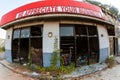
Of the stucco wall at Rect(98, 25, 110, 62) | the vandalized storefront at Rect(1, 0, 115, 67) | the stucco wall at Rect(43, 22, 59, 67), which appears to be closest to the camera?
the vandalized storefront at Rect(1, 0, 115, 67)

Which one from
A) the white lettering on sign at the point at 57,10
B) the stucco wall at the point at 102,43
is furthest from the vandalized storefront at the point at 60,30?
the stucco wall at the point at 102,43

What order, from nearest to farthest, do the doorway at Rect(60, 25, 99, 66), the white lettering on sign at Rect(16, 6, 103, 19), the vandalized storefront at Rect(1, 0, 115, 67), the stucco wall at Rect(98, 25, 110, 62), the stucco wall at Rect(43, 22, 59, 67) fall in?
1. the white lettering on sign at Rect(16, 6, 103, 19)
2. the vandalized storefront at Rect(1, 0, 115, 67)
3. the stucco wall at Rect(43, 22, 59, 67)
4. the doorway at Rect(60, 25, 99, 66)
5. the stucco wall at Rect(98, 25, 110, 62)

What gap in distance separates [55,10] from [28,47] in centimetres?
381

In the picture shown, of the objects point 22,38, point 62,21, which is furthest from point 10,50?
point 62,21

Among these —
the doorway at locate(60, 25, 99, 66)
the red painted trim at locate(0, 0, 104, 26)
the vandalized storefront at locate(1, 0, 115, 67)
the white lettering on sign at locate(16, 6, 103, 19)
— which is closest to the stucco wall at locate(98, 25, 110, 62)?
the vandalized storefront at locate(1, 0, 115, 67)

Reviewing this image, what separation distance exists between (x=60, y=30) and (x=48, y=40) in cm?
99

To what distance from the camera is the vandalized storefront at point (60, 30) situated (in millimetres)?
10320

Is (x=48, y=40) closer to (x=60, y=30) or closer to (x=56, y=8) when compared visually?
(x=60, y=30)

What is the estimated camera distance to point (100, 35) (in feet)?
43.1

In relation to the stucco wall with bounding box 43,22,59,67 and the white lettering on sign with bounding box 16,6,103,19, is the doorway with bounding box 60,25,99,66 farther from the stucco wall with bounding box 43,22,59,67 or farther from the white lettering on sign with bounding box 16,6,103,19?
the white lettering on sign with bounding box 16,6,103,19

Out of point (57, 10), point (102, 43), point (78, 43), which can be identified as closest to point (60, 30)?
point (57, 10)

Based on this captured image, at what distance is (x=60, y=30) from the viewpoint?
35.4ft

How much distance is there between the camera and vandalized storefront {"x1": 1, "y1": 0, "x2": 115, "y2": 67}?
33.9 ft

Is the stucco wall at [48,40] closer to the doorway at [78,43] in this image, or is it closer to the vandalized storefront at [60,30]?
the vandalized storefront at [60,30]
